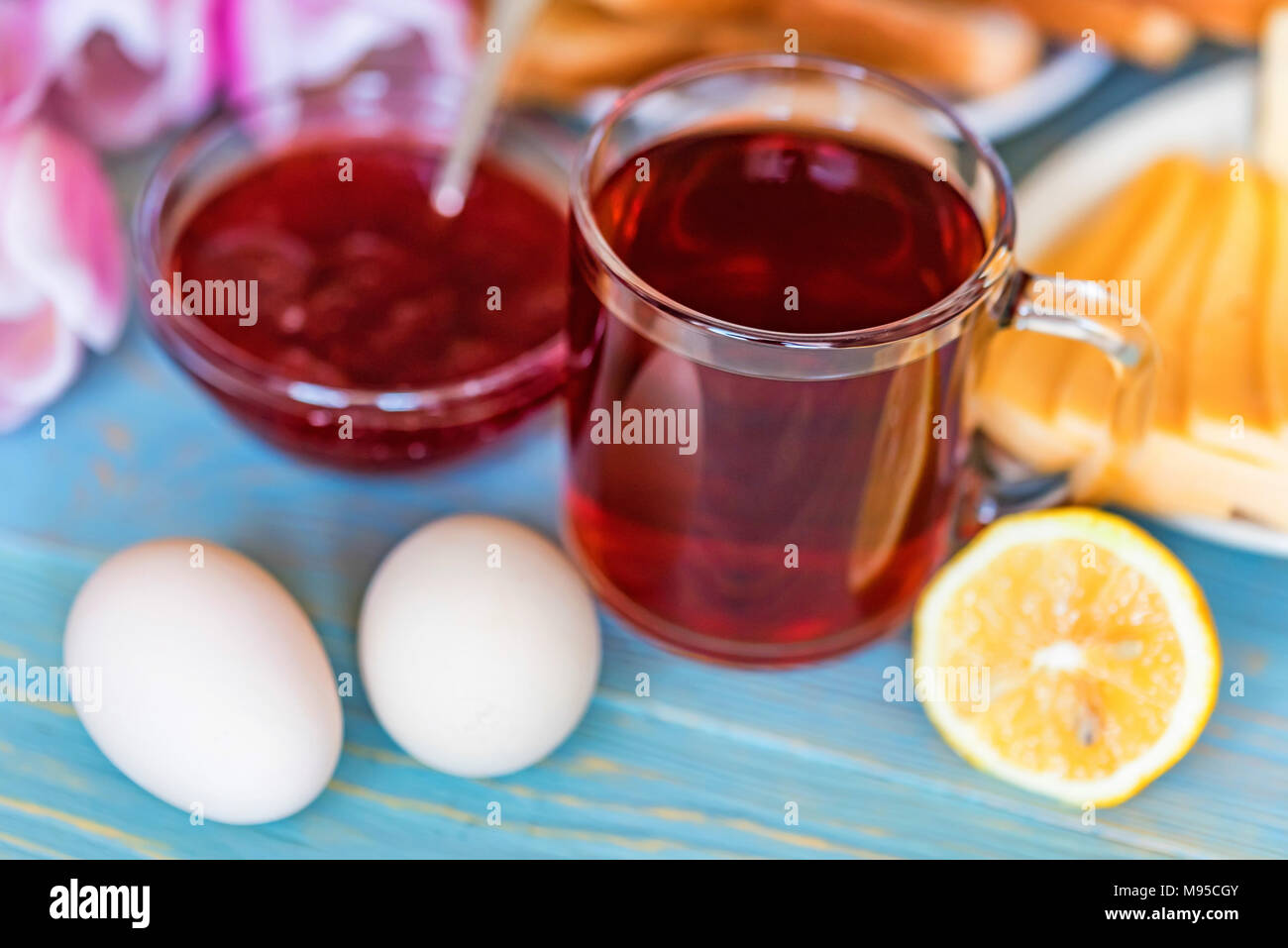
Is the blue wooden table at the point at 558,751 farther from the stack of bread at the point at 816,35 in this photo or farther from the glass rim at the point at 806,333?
the stack of bread at the point at 816,35

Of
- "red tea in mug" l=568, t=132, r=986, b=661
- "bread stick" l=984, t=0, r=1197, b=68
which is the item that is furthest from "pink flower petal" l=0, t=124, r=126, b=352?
"bread stick" l=984, t=0, r=1197, b=68

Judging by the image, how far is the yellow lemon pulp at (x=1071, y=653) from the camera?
0.80 meters

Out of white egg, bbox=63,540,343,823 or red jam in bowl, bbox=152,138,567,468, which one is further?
red jam in bowl, bbox=152,138,567,468

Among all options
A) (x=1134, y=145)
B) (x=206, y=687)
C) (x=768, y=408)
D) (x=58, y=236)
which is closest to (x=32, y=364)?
(x=58, y=236)

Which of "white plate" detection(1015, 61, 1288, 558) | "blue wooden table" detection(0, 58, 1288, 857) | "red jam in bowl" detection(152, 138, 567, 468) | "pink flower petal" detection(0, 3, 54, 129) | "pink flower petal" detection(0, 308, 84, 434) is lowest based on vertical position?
"blue wooden table" detection(0, 58, 1288, 857)

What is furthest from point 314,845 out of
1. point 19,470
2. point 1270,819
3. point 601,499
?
point 1270,819

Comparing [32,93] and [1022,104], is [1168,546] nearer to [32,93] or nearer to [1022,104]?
[1022,104]

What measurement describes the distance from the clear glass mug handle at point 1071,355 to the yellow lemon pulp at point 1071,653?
7 cm

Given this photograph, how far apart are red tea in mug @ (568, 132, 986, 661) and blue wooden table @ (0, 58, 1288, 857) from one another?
2.2 inches

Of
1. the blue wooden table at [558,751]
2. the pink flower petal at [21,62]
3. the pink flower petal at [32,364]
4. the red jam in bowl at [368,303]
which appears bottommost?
the blue wooden table at [558,751]

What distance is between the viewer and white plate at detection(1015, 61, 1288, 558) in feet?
3.52

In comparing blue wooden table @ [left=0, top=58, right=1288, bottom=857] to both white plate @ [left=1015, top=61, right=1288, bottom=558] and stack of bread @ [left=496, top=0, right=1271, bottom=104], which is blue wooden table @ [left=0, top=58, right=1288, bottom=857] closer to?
white plate @ [left=1015, top=61, right=1288, bottom=558]

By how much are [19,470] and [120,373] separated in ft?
0.36

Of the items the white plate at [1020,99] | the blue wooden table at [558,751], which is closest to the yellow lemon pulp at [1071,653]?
the blue wooden table at [558,751]
